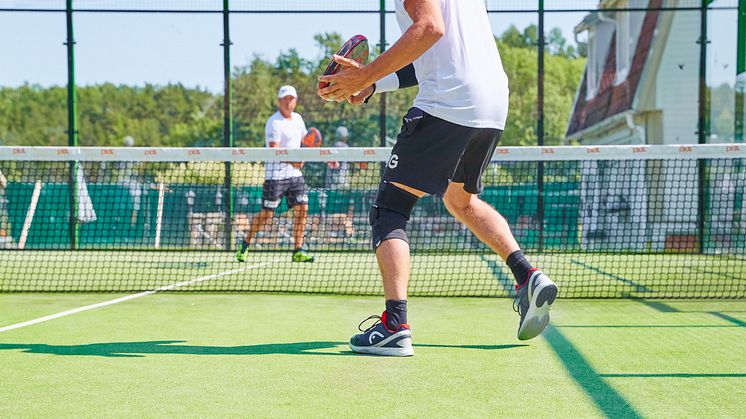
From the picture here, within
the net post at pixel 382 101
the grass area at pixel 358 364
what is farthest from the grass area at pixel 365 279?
the net post at pixel 382 101

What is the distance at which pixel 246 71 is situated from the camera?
1423 cm

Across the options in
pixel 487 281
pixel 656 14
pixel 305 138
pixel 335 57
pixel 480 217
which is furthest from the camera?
pixel 656 14

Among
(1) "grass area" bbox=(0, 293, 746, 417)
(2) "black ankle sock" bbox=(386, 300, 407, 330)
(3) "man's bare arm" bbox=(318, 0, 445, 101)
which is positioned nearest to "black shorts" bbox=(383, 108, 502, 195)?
(3) "man's bare arm" bbox=(318, 0, 445, 101)

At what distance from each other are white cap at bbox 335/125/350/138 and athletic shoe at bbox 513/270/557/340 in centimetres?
963

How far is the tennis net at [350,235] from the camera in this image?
22.1 feet

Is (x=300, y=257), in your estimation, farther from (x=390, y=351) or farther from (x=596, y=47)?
(x=596, y=47)

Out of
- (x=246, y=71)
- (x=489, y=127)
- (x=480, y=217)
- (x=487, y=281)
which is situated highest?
(x=246, y=71)

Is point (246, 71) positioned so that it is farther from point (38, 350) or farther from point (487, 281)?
point (38, 350)

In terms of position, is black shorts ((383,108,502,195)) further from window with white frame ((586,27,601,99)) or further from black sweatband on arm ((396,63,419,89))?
window with white frame ((586,27,601,99))

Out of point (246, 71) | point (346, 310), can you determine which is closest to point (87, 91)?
point (246, 71)

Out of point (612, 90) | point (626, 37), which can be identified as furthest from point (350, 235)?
point (612, 90)

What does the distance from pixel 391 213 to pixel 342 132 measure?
9.52 metres

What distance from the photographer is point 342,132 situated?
44.4ft

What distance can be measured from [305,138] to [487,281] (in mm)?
3051
